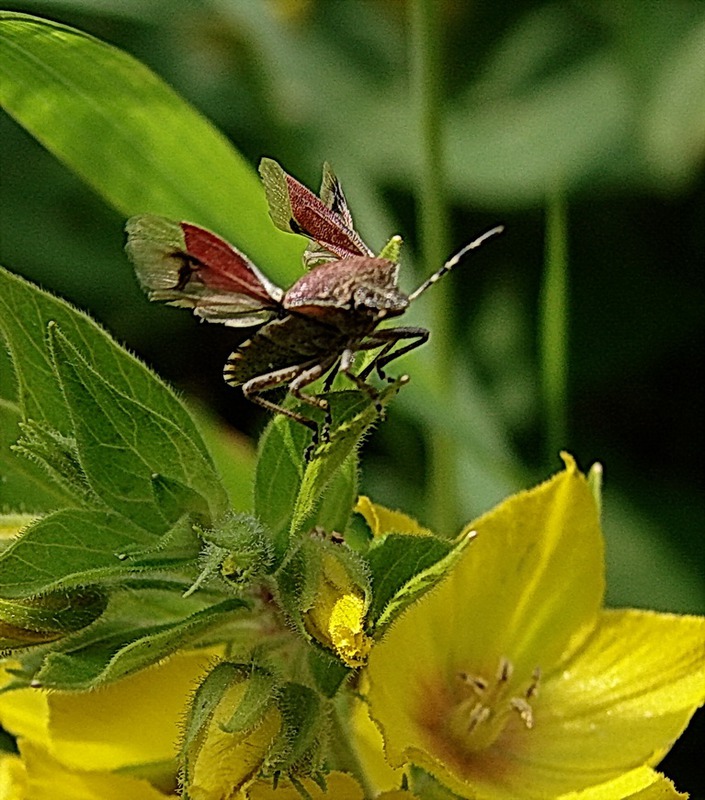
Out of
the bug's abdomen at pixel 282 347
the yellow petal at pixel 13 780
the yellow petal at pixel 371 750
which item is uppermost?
the bug's abdomen at pixel 282 347

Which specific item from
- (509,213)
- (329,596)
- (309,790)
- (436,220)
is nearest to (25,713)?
(309,790)

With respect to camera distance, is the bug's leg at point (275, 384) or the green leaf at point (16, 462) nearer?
the bug's leg at point (275, 384)

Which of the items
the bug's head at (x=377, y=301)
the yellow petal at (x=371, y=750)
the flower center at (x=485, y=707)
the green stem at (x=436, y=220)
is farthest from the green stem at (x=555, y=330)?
the bug's head at (x=377, y=301)

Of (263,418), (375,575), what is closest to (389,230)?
(263,418)

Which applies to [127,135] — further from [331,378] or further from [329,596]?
[329,596]

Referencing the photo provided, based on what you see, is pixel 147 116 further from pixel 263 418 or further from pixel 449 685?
pixel 263 418

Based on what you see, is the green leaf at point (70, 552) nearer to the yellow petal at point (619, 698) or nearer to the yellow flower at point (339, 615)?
the yellow flower at point (339, 615)

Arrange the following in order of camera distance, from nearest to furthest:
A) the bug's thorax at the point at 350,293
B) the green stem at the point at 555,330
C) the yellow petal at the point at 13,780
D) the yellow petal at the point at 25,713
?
the bug's thorax at the point at 350,293 → the yellow petal at the point at 13,780 → the yellow petal at the point at 25,713 → the green stem at the point at 555,330

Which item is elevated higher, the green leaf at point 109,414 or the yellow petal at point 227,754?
the green leaf at point 109,414
